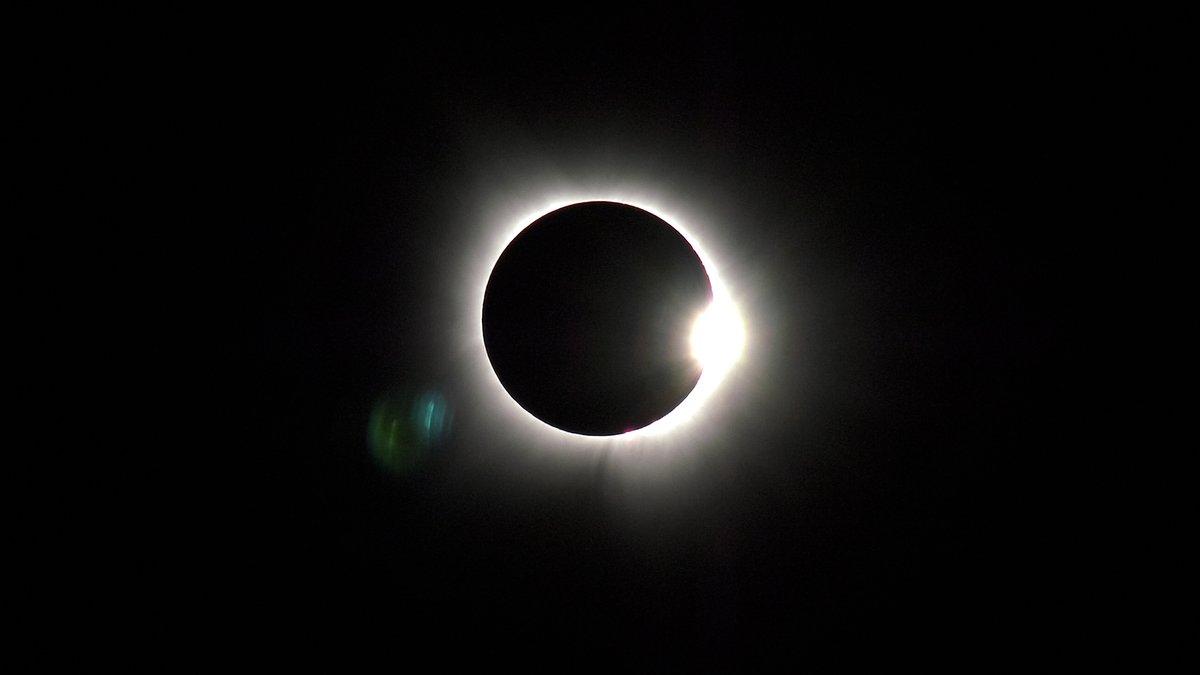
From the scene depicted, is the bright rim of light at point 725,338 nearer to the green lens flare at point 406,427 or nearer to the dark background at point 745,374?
the dark background at point 745,374

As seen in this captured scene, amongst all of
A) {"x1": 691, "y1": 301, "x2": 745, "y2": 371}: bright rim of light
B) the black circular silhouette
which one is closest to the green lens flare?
the black circular silhouette

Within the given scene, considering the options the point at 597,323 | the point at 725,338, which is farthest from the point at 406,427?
the point at 725,338

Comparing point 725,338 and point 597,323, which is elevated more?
point 725,338

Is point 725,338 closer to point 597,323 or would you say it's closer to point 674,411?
point 674,411

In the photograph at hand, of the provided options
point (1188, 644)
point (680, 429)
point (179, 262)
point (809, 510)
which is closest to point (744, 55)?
point (680, 429)

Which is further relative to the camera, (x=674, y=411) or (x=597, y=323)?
(x=674, y=411)

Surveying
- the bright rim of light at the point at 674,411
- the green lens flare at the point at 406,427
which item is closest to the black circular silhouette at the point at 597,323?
the bright rim of light at the point at 674,411

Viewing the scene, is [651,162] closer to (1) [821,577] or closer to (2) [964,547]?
(1) [821,577]
